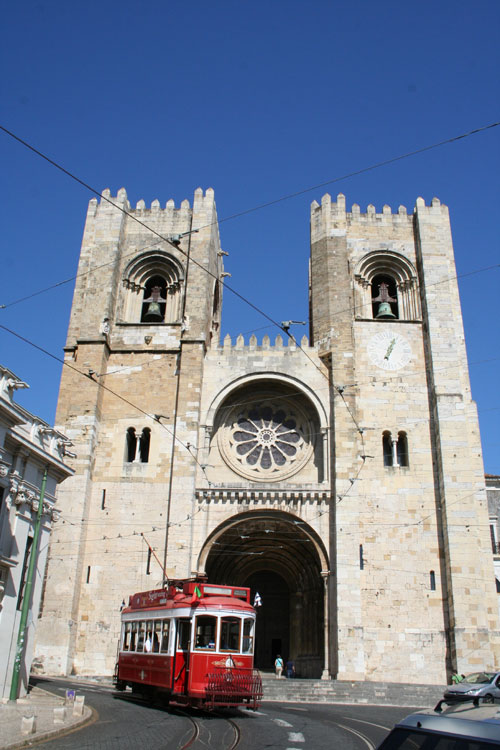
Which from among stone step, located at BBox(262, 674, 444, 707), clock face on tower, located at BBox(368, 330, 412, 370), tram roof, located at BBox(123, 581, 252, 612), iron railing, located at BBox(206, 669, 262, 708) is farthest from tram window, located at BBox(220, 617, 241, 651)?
clock face on tower, located at BBox(368, 330, 412, 370)

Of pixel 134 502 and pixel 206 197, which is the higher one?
pixel 206 197

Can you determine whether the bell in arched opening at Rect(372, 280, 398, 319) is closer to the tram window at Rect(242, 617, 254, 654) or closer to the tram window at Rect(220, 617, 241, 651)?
the tram window at Rect(242, 617, 254, 654)

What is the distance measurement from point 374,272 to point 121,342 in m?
10.0

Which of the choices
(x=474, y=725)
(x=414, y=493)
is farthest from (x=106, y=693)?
(x=474, y=725)

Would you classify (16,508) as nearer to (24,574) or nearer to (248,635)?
(24,574)

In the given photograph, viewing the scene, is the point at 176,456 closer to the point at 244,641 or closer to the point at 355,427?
the point at 355,427

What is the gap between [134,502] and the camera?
20781 mm

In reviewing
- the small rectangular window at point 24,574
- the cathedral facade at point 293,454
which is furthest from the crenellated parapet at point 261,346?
the small rectangular window at point 24,574

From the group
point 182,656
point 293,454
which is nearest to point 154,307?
point 293,454

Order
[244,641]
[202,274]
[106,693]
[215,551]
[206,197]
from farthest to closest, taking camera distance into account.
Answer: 1. [206,197]
2. [202,274]
3. [215,551]
4. [106,693]
5. [244,641]

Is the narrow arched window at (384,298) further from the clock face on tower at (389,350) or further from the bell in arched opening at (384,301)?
the clock face on tower at (389,350)

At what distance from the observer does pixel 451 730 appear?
2898 millimetres

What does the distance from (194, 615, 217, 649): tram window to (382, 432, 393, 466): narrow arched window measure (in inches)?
449

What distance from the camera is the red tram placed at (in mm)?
11016
